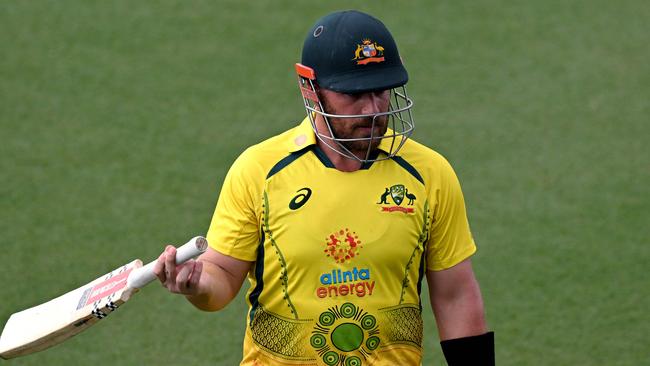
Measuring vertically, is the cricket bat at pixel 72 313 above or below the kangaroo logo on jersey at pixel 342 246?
below

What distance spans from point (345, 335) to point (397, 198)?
21.8 inches

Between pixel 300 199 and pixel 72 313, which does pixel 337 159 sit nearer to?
pixel 300 199

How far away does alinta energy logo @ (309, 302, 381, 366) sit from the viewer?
4.77 meters

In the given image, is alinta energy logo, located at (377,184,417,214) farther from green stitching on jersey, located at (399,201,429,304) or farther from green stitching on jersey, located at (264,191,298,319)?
green stitching on jersey, located at (264,191,298,319)

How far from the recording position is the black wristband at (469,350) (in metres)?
4.95

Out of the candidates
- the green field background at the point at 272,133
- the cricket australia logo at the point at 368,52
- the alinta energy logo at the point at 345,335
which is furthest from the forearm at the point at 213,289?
the green field background at the point at 272,133

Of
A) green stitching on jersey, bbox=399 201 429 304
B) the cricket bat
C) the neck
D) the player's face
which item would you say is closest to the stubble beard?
the player's face

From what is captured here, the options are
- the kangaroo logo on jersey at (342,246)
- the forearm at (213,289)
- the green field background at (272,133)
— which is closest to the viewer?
the forearm at (213,289)

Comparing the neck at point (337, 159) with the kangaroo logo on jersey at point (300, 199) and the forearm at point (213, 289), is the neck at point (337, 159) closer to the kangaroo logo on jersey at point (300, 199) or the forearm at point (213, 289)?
the kangaroo logo on jersey at point (300, 199)

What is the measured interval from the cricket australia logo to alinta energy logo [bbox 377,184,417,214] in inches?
19.6

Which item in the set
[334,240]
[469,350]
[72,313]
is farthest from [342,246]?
[72,313]

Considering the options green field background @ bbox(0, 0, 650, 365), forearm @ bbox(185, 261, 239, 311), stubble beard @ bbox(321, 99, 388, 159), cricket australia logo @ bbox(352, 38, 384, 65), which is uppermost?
cricket australia logo @ bbox(352, 38, 384, 65)

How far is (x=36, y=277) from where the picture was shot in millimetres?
7707

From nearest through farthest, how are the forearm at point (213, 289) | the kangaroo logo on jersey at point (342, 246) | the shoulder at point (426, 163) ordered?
the forearm at point (213, 289) < the kangaroo logo on jersey at point (342, 246) < the shoulder at point (426, 163)
